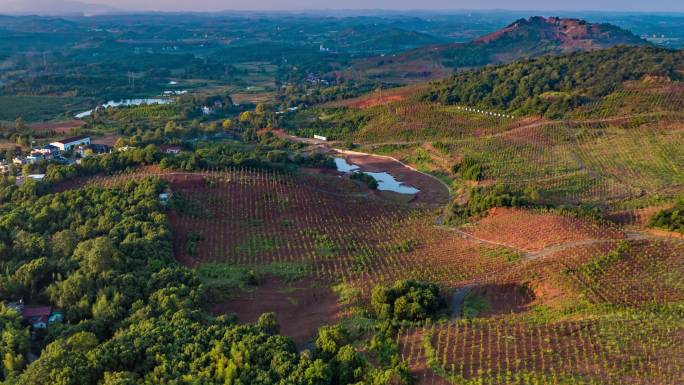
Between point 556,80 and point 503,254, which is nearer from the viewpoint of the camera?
point 503,254

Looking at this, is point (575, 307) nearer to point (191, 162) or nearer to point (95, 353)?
point (95, 353)

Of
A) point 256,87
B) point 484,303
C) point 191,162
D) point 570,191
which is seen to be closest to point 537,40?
point 256,87

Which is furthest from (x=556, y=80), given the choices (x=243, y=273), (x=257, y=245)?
(x=243, y=273)

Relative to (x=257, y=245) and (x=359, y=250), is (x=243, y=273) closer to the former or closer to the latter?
(x=257, y=245)

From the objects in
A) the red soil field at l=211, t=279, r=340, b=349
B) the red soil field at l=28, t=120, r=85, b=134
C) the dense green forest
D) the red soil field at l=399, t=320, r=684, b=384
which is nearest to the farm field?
the red soil field at l=211, t=279, r=340, b=349

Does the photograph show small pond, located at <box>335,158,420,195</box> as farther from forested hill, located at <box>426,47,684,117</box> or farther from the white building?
the white building

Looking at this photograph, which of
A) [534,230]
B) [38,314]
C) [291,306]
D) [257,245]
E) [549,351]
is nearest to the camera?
[549,351]
